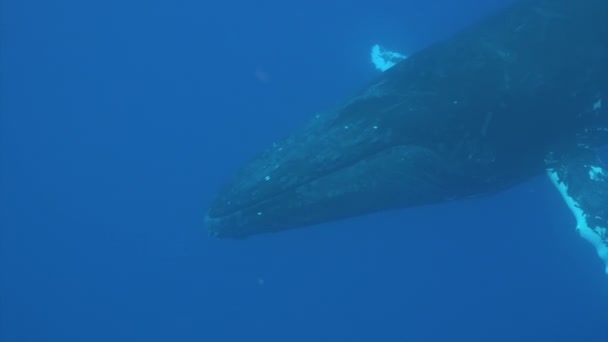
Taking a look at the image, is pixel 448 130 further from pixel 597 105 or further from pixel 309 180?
pixel 597 105

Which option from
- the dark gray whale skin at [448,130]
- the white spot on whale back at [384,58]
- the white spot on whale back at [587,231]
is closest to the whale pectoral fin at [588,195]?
the white spot on whale back at [587,231]

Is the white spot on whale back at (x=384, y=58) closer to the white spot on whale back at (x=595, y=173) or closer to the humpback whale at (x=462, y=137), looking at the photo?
the humpback whale at (x=462, y=137)

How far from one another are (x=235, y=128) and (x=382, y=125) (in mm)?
10798

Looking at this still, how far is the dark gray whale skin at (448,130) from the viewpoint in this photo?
29.3ft

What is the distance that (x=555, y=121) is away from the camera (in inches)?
358

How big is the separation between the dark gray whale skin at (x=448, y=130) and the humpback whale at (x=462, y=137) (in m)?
0.02

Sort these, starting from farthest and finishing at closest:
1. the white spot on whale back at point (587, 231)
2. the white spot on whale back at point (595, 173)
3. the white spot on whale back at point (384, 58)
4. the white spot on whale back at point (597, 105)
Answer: the white spot on whale back at point (384, 58), the white spot on whale back at point (597, 105), the white spot on whale back at point (595, 173), the white spot on whale back at point (587, 231)

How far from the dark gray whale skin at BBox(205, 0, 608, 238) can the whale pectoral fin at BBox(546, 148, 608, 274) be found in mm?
177

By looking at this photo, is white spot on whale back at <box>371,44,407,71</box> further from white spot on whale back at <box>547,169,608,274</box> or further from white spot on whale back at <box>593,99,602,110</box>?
white spot on whale back at <box>547,169,608,274</box>

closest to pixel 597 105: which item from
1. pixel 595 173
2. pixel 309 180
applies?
pixel 595 173

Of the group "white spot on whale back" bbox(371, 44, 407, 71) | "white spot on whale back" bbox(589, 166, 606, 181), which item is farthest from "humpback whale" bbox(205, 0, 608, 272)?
"white spot on whale back" bbox(371, 44, 407, 71)

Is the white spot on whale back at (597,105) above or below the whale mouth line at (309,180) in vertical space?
above

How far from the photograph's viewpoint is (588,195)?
29.7ft

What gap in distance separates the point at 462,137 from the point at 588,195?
6.91ft
